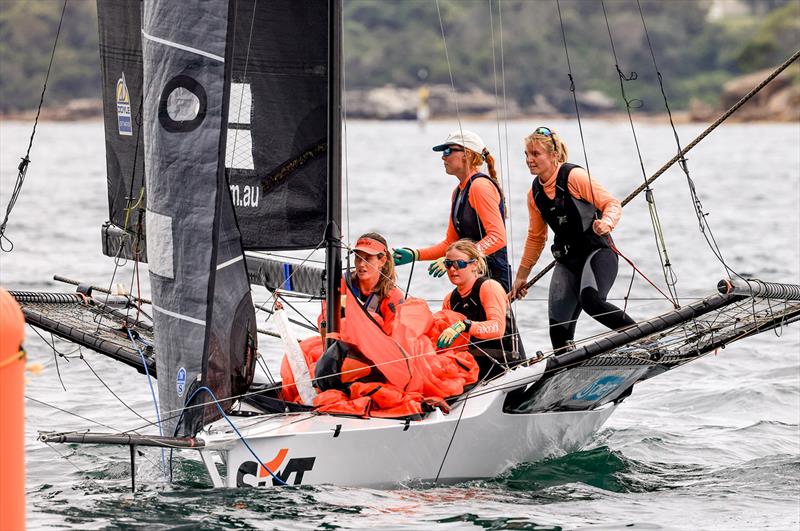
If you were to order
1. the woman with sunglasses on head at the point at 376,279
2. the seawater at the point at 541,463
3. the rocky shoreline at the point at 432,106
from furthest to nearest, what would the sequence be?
the rocky shoreline at the point at 432,106 → the woman with sunglasses on head at the point at 376,279 → the seawater at the point at 541,463

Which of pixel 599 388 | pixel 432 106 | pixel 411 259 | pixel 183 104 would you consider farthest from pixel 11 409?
pixel 432 106

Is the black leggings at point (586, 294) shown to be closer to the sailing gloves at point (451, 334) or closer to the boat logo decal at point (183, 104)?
the sailing gloves at point (451, 334)

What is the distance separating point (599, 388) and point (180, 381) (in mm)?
2121

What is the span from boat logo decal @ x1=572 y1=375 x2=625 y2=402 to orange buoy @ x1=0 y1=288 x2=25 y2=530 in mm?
2986

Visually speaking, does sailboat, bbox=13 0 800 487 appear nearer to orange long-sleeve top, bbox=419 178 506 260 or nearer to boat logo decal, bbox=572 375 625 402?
boat logo decal, bbox=572 375 625 402

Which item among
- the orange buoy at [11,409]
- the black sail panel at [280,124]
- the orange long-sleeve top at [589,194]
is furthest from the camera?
the black sail panel at [280,124]

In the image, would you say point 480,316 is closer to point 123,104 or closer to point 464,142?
point 464,142

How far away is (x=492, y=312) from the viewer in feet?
19.7

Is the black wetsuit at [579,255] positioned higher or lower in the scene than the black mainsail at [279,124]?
lower

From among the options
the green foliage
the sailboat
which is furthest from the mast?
the green foliage

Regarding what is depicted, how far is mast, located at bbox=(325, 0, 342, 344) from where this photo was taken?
6.11 m

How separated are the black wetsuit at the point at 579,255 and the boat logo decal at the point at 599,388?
0.26m

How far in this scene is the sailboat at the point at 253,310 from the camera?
5.49 m

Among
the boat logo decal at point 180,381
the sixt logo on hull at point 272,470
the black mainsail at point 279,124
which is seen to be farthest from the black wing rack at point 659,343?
the boat logo decal at point 180,381
